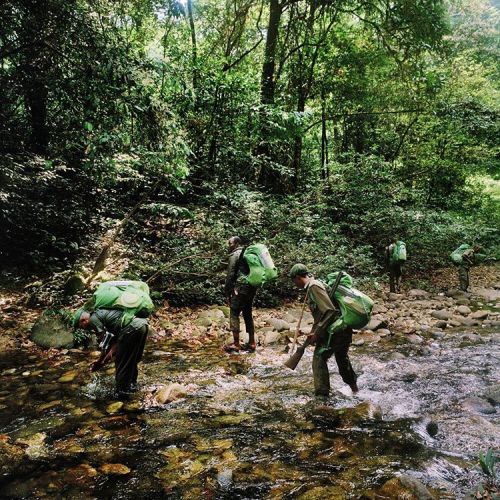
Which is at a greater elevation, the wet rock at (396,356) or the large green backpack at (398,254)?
the large green backpack at (398,254)

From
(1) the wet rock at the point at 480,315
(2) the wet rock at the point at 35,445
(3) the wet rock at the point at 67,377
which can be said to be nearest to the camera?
(2) the wet rock at the point at 35,445

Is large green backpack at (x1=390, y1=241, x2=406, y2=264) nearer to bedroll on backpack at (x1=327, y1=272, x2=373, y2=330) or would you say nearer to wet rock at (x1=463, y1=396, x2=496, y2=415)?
wet rock at (x1=463, y1=396, x2=496, y2=415)

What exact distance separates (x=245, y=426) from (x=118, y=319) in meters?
1.91

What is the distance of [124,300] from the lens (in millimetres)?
5023

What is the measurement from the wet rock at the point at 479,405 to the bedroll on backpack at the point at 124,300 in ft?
14.1

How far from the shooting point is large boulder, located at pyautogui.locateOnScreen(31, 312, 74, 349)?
7.40 m

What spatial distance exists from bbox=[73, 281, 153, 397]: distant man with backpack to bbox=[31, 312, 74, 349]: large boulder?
2.67 metres

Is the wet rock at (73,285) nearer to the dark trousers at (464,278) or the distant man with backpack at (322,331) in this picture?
the distant man with backpack at (322,331)

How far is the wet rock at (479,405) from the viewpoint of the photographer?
17.8 ft

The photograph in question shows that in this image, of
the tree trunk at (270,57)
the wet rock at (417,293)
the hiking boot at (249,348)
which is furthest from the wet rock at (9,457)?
the tree trunk at (270,57)

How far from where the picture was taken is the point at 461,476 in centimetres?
377

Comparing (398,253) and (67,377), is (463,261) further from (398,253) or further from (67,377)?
(67,377)

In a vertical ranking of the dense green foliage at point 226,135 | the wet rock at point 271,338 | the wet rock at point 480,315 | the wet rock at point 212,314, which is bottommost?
the wet rock at point 480,315

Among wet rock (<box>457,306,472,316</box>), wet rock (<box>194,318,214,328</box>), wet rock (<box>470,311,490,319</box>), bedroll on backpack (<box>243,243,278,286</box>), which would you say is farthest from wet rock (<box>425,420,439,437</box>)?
wet rock (<box>457,306,472,316</box>)
